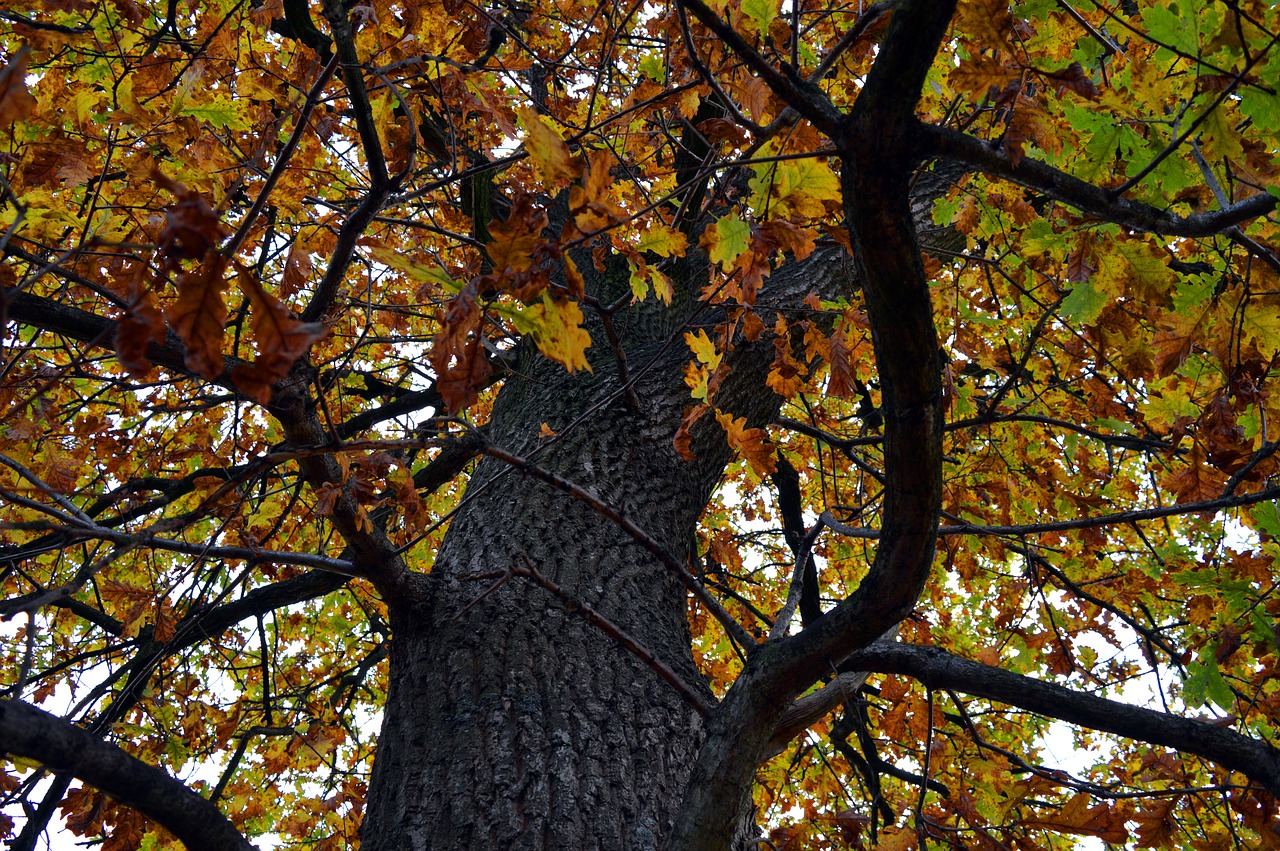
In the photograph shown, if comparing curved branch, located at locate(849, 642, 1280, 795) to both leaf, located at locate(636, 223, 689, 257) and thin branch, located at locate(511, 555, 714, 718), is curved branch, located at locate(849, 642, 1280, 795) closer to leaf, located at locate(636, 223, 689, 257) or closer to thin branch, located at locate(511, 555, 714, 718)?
thin branch, located at locate(511, 555, 714, 718)

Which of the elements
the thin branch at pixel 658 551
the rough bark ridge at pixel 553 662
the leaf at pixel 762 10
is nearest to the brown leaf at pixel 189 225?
the thin branch at pixel 658 551

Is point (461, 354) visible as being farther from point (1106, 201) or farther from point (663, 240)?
point (1106, 201)

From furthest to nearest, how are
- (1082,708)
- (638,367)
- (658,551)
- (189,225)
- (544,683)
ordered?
(638,367), (544,683), (658,551), (1082,708), (189,225)

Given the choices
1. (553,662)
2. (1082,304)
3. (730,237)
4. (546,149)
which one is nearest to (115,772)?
(553,662)

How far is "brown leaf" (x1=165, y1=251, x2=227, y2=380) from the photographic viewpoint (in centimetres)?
94

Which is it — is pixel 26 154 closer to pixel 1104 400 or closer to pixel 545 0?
pixel 545 0

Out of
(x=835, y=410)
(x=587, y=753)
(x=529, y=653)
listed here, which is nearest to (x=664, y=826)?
(x=587, y=753)

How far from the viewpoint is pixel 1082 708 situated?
1.60m

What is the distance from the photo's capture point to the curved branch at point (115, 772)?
88 cm

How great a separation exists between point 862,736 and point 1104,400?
2.00 metres

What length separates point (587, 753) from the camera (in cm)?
173

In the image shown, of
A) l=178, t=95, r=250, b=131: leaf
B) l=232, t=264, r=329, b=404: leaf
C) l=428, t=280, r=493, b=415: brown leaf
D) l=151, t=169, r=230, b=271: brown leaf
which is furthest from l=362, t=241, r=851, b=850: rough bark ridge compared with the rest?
l=178, t=95, r=250, b=131: leaf

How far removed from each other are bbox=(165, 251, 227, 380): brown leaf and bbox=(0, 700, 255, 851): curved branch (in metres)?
0.45

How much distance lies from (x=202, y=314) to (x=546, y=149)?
2.13ft
